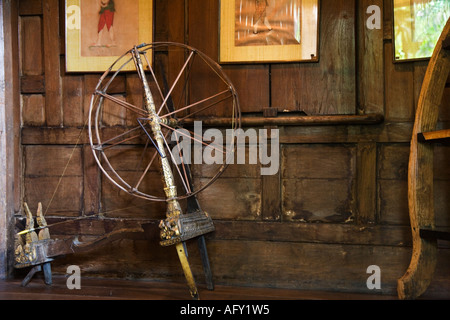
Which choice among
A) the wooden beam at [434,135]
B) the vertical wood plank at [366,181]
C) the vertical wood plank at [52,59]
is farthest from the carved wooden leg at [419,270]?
the vertical wood plank at [52,59]

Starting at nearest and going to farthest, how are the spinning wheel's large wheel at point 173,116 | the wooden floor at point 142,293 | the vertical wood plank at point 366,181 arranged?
1. the wooden floor at point 142,293
2. the vertical wood plank at point 366,181
3. the spinning wheel's large wheel at point 173,116

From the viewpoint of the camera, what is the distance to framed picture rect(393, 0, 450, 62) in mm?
2641

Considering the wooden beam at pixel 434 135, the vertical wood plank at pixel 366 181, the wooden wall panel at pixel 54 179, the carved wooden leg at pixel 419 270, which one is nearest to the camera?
the wooden beam at pixel 434 135

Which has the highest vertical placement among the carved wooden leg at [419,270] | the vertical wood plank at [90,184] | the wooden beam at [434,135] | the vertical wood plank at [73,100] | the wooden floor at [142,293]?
the vertical wood plank at [73,100]

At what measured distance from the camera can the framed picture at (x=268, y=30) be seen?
2.82m

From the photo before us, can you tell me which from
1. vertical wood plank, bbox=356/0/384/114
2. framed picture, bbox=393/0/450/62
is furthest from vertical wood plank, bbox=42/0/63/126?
framed picture, bbox=393/0/450/62

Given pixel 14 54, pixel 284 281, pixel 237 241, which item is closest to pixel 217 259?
pixel 237 241

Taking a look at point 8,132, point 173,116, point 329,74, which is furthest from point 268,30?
point 8,132

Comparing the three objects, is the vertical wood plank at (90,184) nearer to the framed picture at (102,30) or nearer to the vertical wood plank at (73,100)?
the vertical wood plank at (73,100)

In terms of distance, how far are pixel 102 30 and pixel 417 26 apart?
212 cm

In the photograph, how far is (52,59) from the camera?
314 centimetres

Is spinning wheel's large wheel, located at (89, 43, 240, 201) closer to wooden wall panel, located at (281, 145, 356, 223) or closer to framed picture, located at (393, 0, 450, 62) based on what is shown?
wooden wall panel, located at (281, 145, 356, 223)

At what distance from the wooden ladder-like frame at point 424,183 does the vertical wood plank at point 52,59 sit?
2.42m
